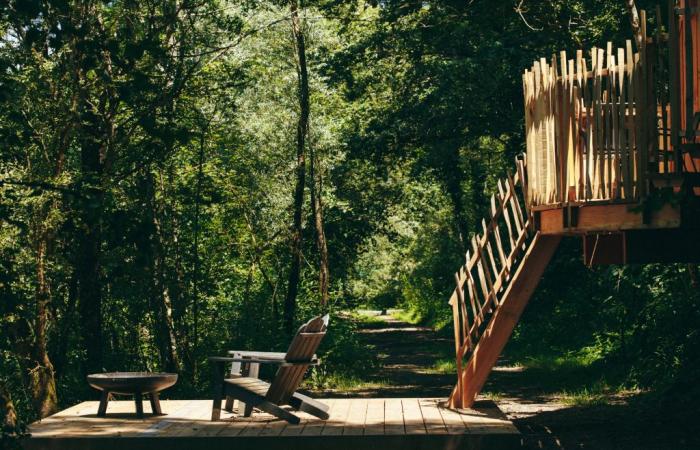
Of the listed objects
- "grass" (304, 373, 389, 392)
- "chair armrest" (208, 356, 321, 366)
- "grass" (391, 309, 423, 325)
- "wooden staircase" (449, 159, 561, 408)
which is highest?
"wooden staircase" (449, 159, 561, 408)

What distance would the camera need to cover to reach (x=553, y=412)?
523 inches

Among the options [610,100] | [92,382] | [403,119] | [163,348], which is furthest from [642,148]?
[403,119]

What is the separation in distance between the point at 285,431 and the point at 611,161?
369cm

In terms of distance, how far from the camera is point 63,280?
14.1m

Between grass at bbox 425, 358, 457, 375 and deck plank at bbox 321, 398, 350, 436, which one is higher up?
deck plank at bbox 321, 398, 350, 436

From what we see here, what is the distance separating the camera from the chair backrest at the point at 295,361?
8914 millimetres

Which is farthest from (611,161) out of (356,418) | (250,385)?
(250,385)

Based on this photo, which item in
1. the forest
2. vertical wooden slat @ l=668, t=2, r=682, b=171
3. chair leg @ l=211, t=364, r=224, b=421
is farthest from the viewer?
the forest

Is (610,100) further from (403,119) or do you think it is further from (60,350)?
(403,119)

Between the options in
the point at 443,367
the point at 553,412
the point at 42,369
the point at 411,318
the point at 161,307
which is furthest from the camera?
the point at 411,318

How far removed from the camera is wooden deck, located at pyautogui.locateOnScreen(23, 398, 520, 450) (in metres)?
8.25

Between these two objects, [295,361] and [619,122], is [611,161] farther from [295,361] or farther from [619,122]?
[295,361]

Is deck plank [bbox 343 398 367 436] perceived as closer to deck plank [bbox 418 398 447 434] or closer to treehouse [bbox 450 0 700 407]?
deck plank [bbox 418 398 447 434]

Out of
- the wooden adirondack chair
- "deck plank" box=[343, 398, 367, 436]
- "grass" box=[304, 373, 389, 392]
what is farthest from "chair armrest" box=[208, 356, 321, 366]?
"grass" box=[304, 373, 389, 392]
